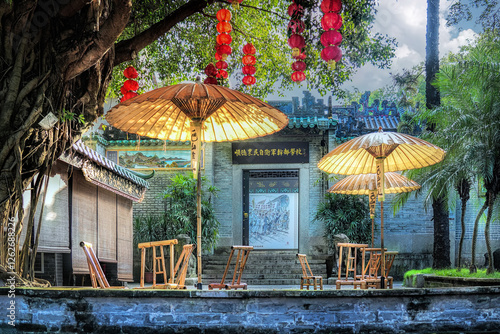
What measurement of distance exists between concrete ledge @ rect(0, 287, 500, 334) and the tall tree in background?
6827 mm

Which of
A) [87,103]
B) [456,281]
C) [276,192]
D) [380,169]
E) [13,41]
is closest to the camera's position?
[13,41]

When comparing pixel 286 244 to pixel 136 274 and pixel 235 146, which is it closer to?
pixel 235 146

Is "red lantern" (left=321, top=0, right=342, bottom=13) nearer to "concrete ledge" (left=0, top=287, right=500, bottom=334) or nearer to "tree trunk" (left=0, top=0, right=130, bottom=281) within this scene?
A: "tree trunk" (left=0, top=0, right=130, bottom=281)

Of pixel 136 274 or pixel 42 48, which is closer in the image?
pixel 42 48

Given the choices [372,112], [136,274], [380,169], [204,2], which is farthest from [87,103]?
[372,112]

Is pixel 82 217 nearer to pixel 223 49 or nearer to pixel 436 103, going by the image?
pixel 223 49

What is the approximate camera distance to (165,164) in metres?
14.4

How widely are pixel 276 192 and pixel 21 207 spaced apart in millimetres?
11038

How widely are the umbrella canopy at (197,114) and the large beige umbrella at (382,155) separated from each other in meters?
1.11

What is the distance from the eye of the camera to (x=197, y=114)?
4910 millimetres

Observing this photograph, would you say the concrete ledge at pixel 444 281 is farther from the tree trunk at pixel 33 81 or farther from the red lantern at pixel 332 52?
the tree trunk at pixel 33 81

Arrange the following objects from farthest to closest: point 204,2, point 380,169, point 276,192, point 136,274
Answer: point 276,192 < point 136,274 < point 380,169 < point 204,2

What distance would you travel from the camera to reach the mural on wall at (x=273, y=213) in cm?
1514

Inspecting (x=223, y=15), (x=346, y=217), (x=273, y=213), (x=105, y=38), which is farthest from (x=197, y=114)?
(x=273, y=213)
